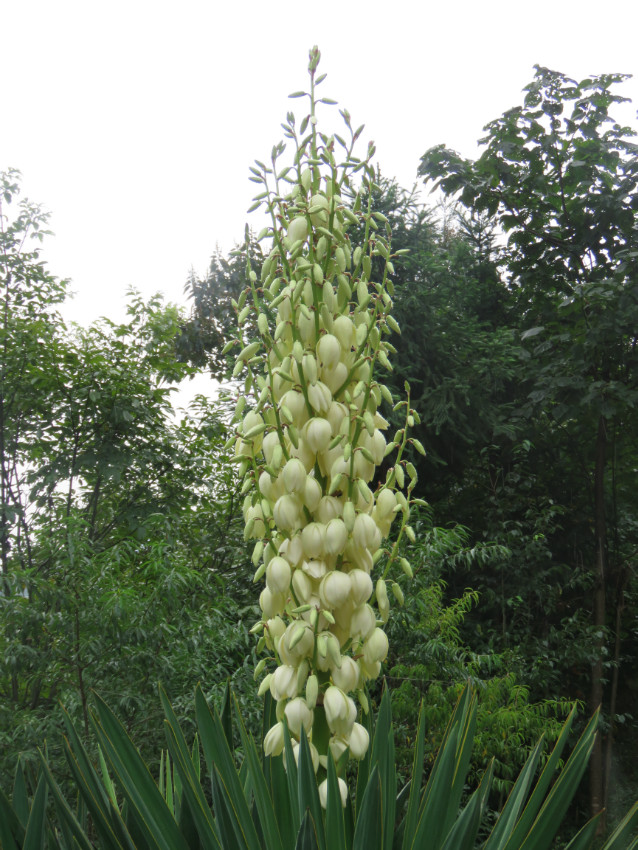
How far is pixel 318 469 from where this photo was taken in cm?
110

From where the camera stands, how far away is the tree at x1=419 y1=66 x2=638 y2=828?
4168mm

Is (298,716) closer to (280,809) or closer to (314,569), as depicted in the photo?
(314,569)

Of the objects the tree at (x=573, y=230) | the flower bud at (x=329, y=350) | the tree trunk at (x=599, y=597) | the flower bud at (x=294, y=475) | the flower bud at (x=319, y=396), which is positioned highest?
the tree at (x=573, y=230)

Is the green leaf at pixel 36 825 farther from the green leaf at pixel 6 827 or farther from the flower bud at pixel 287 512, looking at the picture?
the flower bud at pixel 287 512

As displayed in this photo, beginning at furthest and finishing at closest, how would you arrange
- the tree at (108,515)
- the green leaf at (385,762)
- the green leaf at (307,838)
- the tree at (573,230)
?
the tree at (573,230) < the tree at (108,515) < the green leaf at (385,762) < the green leaf at (307,838)

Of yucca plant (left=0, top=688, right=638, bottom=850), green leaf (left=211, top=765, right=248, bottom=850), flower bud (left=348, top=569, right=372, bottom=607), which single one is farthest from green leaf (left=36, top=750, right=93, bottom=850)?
flower bud (left=348, top=569, right=372, bottom=607)

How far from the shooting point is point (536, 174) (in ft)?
14.7

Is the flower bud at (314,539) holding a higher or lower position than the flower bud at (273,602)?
higher

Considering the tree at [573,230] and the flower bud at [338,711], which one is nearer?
the flower bud at [338,711]

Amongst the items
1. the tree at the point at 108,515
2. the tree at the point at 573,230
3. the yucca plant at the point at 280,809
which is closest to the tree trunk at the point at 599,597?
the tree at the point at 573,230

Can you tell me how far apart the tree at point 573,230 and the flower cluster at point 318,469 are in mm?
3132

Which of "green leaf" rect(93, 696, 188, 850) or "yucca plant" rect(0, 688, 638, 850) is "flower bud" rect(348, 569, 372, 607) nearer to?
"yucca plant" rect(0, 688, 638, 850)

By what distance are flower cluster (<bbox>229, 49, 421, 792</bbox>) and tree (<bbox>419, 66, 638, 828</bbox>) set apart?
10.3ft

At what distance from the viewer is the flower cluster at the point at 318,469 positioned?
40.0 inches
